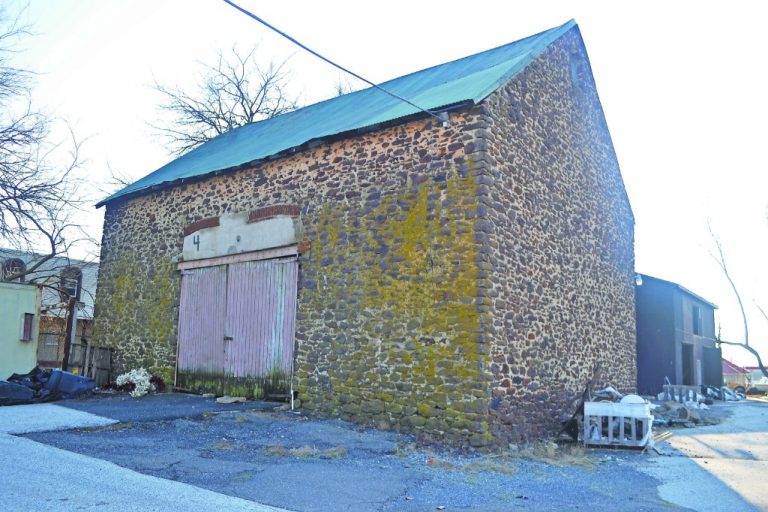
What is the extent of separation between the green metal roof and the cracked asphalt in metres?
5.13

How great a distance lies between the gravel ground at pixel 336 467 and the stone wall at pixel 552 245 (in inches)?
59.9

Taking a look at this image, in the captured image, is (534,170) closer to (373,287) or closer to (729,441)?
(373,287)

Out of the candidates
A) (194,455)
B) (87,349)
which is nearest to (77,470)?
(194,455)

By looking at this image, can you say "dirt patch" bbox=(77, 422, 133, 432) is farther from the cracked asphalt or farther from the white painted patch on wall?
the white painted patch on wall

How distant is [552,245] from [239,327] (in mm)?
6236

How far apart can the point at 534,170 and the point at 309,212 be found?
4.11 meters

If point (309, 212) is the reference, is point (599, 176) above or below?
above

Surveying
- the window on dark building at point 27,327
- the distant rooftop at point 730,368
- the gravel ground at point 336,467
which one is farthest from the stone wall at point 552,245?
the distant rooftop at point 730,368

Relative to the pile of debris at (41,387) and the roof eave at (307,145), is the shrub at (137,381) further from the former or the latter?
the roof eave at (307,145)

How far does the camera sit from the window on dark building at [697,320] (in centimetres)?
2427

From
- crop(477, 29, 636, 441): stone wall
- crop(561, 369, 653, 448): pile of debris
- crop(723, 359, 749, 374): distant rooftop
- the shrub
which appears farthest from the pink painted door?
crop(723, 359, 749, 374): distant rooftop

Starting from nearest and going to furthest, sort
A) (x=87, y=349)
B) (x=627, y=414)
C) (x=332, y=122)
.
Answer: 1. (x=627, y=414)
2. (x=332, y=122)
3. (x=87, y=349)

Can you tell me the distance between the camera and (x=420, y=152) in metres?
10.3

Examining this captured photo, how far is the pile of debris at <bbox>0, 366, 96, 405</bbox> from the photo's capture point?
11.8 m
